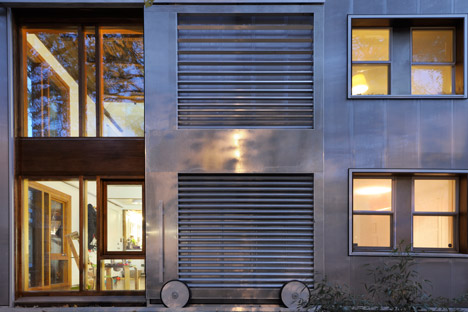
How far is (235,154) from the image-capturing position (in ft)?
19.8

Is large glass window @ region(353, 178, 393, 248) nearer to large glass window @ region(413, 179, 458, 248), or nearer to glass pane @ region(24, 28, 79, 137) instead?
large glass window @ region(413, 179, 458, 248)

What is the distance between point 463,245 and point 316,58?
491 centimetres

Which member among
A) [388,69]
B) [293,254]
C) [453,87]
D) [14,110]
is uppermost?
[388,69]

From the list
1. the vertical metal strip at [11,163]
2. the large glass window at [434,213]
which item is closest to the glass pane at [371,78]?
the large glass window at [434,213]

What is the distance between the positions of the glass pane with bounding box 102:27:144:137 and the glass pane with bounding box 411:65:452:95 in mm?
5968

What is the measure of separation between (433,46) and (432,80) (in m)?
0.74

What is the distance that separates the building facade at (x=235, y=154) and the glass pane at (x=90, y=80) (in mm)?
34

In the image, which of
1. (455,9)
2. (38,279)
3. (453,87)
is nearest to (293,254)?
(453,87)

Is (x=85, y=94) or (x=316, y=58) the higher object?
(x=316, y=58)

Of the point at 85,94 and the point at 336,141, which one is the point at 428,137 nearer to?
the point at 336,141

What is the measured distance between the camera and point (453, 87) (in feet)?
20.6

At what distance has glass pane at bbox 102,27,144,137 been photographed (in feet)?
21.2

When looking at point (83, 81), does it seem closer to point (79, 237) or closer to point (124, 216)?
point (124, 216)

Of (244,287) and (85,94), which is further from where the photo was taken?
(85,94)
